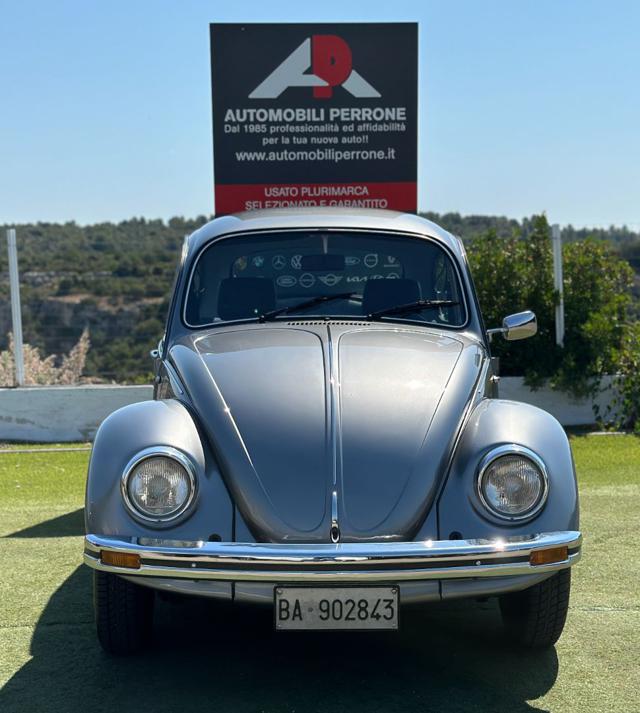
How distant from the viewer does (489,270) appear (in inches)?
437

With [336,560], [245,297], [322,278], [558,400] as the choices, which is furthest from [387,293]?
[558,400]

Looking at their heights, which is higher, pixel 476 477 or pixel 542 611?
pixel 476 477

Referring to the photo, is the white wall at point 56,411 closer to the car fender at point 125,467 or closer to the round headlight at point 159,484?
the car fender at point 125,467

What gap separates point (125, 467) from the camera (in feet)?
12.3

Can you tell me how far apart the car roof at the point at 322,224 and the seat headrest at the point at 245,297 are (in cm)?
37

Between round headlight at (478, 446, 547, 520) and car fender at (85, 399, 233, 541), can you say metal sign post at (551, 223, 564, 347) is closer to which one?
round headlight at (478, 446, 547, 520)

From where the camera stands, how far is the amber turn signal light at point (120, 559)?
3.60 meters

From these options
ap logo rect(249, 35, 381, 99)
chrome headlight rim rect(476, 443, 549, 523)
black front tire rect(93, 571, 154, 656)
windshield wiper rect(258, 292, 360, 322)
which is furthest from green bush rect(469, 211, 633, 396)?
black front tire rect(93, 571, 154, 656)

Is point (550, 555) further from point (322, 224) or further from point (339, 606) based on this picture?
point (322, 224)

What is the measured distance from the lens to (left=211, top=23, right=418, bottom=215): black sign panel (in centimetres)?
1015

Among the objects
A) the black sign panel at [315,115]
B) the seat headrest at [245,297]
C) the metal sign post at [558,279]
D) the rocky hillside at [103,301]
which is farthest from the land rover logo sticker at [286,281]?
the rocky hillside at [103,301]

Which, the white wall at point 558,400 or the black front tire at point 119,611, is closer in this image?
the black front tire at point 119,611

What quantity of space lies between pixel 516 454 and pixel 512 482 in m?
0.10

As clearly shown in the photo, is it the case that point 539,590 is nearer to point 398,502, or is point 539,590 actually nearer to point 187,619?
point 398,502
